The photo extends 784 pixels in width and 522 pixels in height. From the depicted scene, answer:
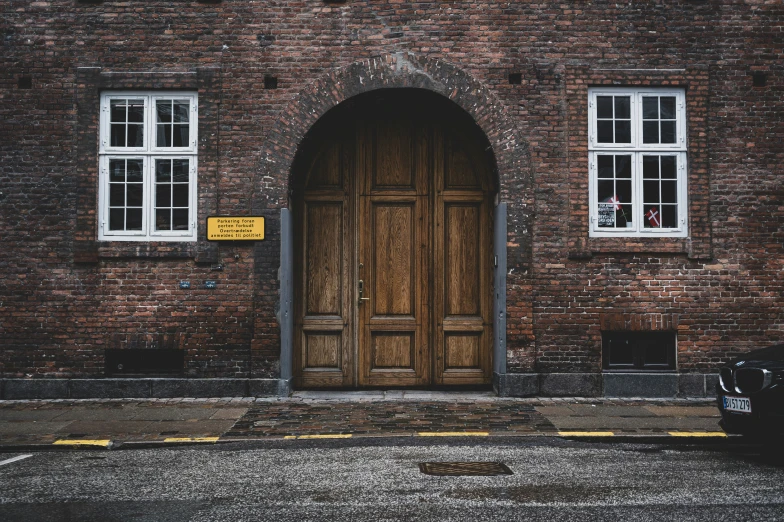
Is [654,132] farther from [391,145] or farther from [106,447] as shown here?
[106,447]

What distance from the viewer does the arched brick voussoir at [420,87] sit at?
11.4 meters

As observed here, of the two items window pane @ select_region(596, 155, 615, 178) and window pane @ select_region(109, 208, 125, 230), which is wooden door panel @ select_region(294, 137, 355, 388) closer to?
window pane @ select_region(109, 208, 125, 230)

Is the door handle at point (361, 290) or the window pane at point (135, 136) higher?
the window pane at point (135, 136)

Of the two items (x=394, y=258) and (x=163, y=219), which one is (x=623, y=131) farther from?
(x=163, y=219)

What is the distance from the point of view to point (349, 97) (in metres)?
11.4

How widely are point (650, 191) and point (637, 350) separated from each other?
2.40 m

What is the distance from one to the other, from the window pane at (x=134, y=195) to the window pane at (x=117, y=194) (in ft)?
0.26

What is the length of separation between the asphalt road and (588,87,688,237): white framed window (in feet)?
13.8

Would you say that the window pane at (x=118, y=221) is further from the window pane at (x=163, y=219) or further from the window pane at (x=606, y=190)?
the window pane at (x=606, y=190)

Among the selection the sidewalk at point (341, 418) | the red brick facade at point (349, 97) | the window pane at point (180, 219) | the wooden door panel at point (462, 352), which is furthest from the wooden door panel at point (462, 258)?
the window pane at point (180, 219)

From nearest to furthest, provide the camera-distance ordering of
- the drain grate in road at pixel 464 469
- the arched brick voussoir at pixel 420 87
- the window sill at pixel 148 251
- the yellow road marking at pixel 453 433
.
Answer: the drain grate in road at pixel 464 469 < the yellow road marking at pixel 453 433 < the window sill at pixel 148 251 < the arched brick voussoir at pixel 420 87

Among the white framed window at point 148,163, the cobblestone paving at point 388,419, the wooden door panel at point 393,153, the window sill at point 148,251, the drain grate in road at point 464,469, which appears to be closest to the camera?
the drain grate in road at point 464,469

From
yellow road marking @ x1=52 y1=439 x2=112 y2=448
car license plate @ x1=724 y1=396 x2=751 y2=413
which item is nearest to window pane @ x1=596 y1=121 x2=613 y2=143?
car license plate @ x1=724 y1=396 x2=751 y2=413

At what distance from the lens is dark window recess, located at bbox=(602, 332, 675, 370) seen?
37.7 feet
